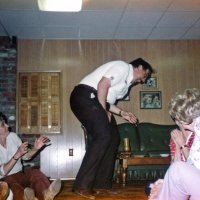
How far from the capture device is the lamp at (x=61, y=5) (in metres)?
3.72

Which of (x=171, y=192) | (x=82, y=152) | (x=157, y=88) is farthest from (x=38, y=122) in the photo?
(x=171, y=192)

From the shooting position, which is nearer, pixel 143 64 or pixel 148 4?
pixel 143 64

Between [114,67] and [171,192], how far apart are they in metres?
1.63

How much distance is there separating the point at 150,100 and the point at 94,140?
2.99 metres

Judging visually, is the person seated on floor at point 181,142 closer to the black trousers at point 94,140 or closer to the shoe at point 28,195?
the black trousers at point 94,140

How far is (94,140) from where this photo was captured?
262cm

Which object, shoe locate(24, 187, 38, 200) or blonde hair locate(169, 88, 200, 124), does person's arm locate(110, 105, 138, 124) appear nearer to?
shoe locate(24, 187, 38, 200)

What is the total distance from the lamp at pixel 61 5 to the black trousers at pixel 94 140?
1.43m

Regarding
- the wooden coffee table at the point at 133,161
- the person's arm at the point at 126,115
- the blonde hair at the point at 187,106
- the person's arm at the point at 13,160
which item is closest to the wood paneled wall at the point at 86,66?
the wooden coffee table at the point at 133,161

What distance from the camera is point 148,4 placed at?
13.4ft

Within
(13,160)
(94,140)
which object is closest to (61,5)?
(94,140)

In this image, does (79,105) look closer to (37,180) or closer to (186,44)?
(37,180)

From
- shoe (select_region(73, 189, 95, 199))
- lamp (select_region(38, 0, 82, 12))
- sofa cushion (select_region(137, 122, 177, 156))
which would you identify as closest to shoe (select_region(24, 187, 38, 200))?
shoe (select_region(73, 189, 95, 199))

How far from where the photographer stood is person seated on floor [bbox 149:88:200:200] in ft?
4.31
